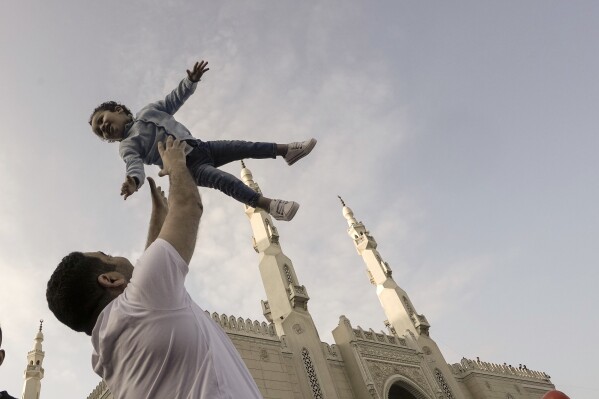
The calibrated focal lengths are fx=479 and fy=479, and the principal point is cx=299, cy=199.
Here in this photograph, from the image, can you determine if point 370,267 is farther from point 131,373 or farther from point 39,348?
point 131,373

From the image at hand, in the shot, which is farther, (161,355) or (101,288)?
(101,288)

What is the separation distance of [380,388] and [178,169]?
15338 millimetres

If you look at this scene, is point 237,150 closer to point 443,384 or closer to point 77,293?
point 77,293

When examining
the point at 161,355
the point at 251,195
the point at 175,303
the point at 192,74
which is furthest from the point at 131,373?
the point at 192,74

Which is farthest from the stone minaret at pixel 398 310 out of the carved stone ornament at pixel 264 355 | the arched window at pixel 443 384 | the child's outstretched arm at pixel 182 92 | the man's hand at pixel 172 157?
the man's hand at pixel 172 157

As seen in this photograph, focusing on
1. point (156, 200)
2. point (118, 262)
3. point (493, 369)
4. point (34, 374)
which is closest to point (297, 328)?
point (34, 374)

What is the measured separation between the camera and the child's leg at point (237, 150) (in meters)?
3.28

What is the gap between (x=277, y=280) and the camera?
54.1 feet

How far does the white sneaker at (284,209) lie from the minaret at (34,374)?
1464cm

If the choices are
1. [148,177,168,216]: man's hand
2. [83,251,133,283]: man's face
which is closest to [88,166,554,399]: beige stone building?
[148,177,168,216]: man's hand

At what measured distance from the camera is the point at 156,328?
1412mm

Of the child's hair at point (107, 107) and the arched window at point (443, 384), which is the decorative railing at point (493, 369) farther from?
the child's hair at point (107, 107)

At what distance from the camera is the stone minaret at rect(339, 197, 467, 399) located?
18562mm

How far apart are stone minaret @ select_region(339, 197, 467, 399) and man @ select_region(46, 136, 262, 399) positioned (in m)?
18.4
